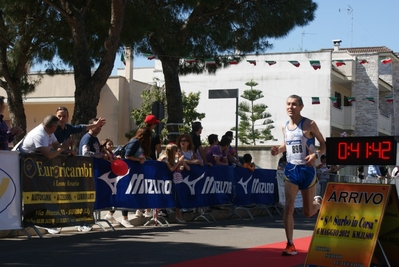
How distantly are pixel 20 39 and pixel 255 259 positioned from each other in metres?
13.8

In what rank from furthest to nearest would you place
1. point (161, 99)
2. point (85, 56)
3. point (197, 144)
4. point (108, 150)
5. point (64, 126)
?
point (161, 99), point (85, 56), point (197, 144), point (108, 150), point (64, 126)

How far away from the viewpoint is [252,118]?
43781 mm

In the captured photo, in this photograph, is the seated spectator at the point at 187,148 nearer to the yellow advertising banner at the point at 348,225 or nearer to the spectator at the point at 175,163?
the spectator at the point at 175,163

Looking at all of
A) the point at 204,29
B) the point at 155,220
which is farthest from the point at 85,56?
the point at 155,220

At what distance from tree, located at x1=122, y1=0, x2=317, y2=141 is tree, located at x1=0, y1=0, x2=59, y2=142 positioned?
8.28 ft

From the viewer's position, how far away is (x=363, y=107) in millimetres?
47312

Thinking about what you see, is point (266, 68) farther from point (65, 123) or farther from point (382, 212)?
point (382, 212)

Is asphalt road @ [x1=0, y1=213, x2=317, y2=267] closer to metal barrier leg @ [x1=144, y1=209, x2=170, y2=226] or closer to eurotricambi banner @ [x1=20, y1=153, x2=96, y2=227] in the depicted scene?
metal barrier leg @ [x1=144, y1=209, x2=170, y2=226]

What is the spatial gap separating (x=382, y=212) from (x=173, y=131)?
12.8 m

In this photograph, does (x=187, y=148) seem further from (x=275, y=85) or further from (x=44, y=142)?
(x=275, y=85)

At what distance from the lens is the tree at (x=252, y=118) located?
43906 millimetres

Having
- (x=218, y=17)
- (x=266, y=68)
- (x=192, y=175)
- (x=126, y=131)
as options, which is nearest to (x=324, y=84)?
(x=266, y=68)

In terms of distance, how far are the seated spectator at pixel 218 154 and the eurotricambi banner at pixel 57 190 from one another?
518 centimetres

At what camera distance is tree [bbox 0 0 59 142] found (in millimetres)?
18531
